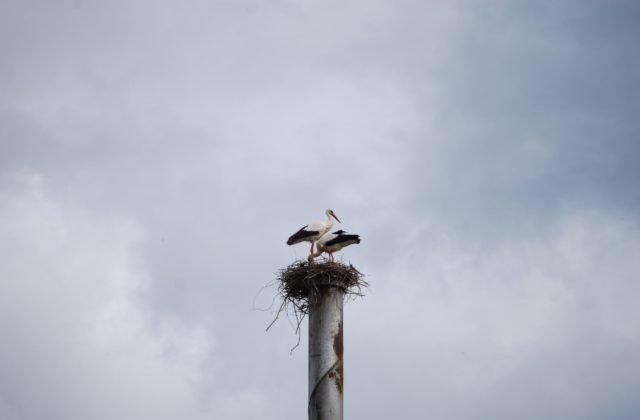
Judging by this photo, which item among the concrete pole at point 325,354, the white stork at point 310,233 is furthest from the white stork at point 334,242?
the concrete pole at point 325,354

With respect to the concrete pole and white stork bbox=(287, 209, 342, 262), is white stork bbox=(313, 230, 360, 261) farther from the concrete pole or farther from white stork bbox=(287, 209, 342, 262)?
the concrete pole

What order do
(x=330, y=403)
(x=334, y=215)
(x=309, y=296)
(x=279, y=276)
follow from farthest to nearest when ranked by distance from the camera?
(x=334, y=215)
(x=279, y=276)
(x=309, y=296)
(x=330, y=403)

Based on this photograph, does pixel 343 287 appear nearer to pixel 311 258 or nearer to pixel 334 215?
pixel 311 258

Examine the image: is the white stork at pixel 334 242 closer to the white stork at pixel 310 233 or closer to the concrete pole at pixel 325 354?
the white stork at pixel 310 233

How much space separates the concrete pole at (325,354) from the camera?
13.7m

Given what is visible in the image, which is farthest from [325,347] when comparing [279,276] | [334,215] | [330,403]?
[334,215]

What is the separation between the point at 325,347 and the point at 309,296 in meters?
1.21

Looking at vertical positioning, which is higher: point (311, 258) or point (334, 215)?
point (334, 215)

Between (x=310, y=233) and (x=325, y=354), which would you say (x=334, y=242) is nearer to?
(x=310, y=233)

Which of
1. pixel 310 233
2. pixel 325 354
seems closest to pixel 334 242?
pixel 310 233

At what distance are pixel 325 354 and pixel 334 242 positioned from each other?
14.2 feet

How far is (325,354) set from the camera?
46.1ft

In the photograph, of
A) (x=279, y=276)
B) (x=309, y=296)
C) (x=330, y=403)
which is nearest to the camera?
(x=330, y=403)

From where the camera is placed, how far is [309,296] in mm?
15039
